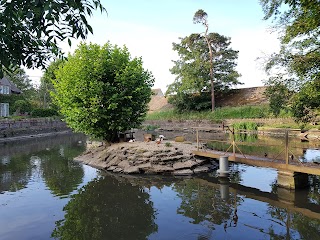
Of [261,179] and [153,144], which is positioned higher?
[153,144]

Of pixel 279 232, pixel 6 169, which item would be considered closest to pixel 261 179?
pixel 279 232

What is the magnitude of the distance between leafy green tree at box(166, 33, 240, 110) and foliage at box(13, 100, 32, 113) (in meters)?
28.2

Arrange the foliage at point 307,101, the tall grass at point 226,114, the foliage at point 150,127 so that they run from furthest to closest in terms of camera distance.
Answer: the foliage at point 150,127 → the tall grass at point 226,114 → the foliage at point 307,101

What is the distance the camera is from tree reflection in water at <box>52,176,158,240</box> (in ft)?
27.8

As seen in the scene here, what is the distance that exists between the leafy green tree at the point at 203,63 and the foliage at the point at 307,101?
103ft

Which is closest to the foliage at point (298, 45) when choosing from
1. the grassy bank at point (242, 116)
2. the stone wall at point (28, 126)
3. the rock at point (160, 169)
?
the rock at point (160, 169)

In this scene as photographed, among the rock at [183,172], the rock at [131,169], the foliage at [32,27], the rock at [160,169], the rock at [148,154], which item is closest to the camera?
the foliage at [32,27]

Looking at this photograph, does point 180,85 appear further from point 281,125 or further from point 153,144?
point 153,144

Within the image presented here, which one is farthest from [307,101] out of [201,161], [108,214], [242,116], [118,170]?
[242,116]

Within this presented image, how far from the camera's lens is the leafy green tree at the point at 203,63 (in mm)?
46438

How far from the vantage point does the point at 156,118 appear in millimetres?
56719

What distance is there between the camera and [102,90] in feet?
62.8

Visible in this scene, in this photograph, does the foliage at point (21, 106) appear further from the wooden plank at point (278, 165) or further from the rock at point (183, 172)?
the wooden plank at point (278, 165)

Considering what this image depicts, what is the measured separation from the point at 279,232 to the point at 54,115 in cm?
5247
